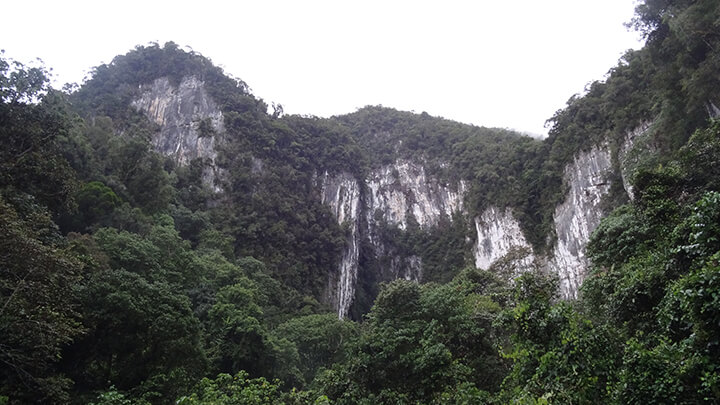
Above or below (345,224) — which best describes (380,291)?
below

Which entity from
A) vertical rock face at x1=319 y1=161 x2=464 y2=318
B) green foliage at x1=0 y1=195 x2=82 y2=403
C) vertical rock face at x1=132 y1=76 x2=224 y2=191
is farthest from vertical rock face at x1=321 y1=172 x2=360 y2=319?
green foliage at x1=0 y1=195 x2=82 y2=403

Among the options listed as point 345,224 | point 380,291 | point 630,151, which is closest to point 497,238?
point 345,224

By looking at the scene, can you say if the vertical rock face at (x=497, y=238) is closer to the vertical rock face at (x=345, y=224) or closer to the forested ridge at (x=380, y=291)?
the forested ridge at (x=380, y=291)

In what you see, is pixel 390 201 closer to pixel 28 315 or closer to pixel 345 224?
pixel 345 224

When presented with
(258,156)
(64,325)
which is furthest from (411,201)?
(64,325)

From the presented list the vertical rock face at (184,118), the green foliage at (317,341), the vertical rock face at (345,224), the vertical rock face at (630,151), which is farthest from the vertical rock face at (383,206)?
the vertical rock face at (630,151)

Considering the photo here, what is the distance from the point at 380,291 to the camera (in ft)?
49.4

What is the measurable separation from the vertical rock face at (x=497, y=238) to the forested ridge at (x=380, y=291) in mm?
773

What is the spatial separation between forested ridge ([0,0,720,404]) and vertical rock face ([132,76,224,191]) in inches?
163

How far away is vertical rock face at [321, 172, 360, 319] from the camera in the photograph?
34000 millimetres

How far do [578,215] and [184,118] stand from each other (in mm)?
32776

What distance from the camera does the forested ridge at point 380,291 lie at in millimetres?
4941

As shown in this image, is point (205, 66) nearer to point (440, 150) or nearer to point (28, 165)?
point (440, 150)

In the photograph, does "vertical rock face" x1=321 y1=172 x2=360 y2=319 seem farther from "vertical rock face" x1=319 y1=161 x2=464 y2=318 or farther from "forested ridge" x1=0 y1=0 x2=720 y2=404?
"forested ridge" x1=0 y1=0 x2=720 y2=404
